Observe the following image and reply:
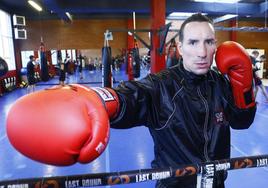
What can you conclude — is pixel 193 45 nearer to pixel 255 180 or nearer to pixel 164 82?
pixel 164 82

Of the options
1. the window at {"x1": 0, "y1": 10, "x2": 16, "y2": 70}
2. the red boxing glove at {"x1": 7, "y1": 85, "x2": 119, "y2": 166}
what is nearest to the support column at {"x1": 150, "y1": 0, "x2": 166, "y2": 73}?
the red boxing glove at {"x1": 7, "y1": 85, "x2": 119, "y2": 166}

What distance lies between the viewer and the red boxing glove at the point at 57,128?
30.0 inches

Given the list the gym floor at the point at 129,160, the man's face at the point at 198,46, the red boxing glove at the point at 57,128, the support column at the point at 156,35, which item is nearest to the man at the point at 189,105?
the man's face at the point at 198,46

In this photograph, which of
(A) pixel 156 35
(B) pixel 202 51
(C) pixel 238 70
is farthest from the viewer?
(A) pixel 156 35

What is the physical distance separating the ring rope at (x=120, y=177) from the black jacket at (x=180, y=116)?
0.11 metres

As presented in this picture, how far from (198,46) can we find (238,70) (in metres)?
0.33

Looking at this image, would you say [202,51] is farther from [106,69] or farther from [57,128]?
[106,69]

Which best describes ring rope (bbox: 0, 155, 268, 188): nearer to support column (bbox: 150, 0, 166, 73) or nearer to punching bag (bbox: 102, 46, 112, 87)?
punching bag (bbox: 102, 46, 112, 87)

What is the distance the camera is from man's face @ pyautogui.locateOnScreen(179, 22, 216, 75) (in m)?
1.12

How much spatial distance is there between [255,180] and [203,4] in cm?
839

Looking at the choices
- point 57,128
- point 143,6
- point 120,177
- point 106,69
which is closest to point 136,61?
point 143,6

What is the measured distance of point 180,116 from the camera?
112 cm

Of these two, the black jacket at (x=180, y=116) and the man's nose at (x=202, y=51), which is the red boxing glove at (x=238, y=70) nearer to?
the black jacket at (x=180, y=116)

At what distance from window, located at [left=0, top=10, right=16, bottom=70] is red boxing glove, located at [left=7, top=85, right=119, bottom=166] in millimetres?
10996
